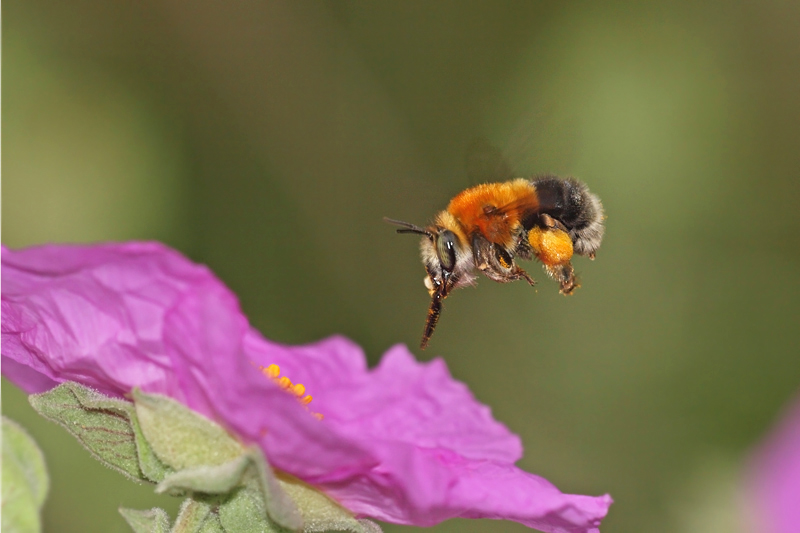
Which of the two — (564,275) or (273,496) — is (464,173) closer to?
(564,275)

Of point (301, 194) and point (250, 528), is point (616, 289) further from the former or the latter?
point (250, 528)

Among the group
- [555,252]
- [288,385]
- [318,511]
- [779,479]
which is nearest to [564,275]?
[555,252]

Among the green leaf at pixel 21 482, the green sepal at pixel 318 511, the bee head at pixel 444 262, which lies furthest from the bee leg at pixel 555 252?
the green leaf at pixel 21 482

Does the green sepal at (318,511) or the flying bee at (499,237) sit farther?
the flying bee at (499,237)

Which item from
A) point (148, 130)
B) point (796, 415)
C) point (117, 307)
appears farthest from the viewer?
point (148, 130)

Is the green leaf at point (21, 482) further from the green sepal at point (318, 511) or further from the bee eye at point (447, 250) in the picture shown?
the bee eye at point (447, 250)

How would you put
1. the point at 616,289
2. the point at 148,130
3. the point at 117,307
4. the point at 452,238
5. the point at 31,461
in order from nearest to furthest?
the point at 31,461
the point at 117,307
the point at 452,238
the point at 148,130
the point at 616,289

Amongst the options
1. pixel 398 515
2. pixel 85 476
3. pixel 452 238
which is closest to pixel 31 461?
pixel 398 515
